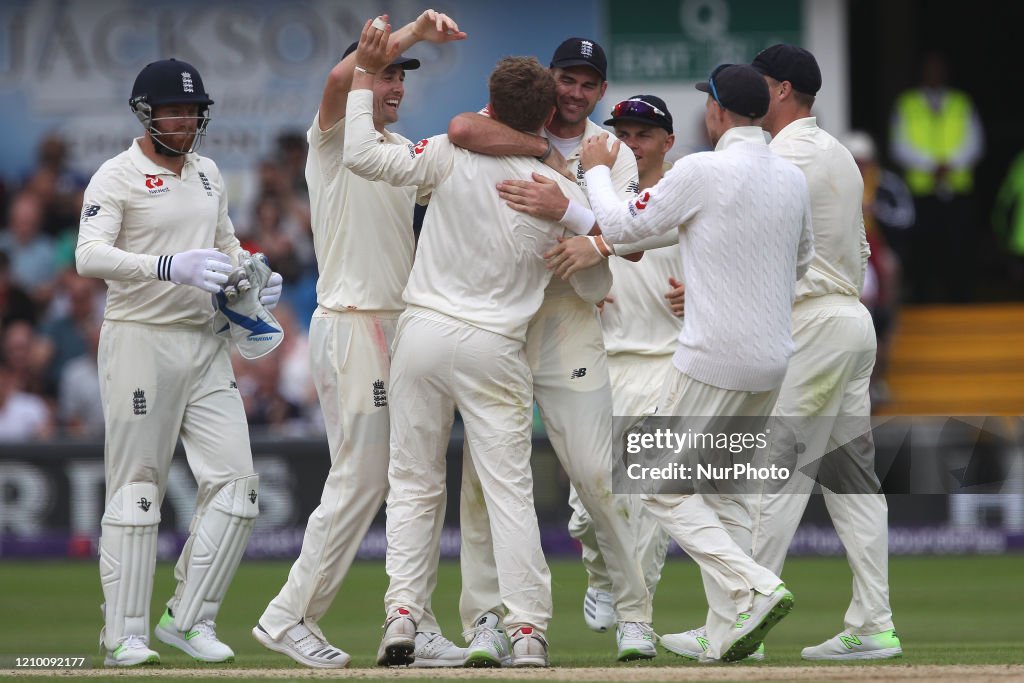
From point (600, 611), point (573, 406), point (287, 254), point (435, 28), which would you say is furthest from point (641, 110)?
point (287, 254)

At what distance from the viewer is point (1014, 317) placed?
15.4 metres

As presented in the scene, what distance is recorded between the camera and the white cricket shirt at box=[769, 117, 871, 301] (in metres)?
6.83

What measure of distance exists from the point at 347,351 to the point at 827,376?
201 centimetres

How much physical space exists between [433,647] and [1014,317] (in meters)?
10.2

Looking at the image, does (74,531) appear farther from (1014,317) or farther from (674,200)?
(1014,317)

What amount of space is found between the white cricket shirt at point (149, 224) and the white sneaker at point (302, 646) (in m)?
1.44

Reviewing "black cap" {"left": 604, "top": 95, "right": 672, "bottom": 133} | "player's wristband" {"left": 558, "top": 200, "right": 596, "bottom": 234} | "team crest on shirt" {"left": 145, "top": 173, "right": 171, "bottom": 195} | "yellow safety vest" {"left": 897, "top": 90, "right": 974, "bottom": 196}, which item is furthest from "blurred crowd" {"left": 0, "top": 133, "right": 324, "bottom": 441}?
"player's wristband" {"left": 558, "top": 200, "right": 596, "bottom": 234}

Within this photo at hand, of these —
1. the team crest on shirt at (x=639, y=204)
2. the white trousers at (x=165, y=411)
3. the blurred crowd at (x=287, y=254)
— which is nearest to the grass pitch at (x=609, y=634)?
the white trousers at (x=165, y=411)

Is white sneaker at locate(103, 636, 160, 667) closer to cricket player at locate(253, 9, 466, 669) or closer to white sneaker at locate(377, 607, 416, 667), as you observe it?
cricket player at locate(253, 9, 466, 669)

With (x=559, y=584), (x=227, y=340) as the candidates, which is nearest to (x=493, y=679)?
(x=227, y=340)

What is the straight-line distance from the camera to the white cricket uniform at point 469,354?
6281 millimetres

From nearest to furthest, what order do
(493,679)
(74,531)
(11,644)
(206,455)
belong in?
(493,679)
(206,455)
(11,644)
(74,531)

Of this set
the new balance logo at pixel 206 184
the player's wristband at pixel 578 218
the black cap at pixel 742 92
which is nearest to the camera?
the black cap at pixel 742 92

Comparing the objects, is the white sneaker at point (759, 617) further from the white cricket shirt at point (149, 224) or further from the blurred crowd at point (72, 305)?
the blurred crowd at point (72, 305)
